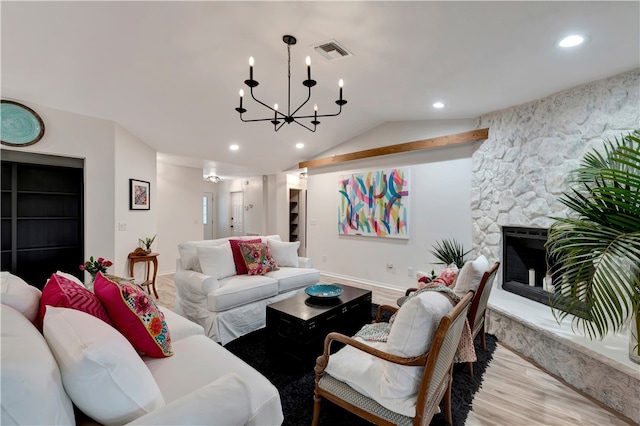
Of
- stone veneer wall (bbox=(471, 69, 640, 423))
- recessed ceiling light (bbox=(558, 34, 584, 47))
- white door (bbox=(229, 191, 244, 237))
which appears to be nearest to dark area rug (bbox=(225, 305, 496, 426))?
stone veneer wall (bbox=(471, 69, 640, 423))

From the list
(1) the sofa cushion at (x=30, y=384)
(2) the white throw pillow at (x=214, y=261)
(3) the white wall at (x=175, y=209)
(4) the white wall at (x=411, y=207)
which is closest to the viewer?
(1) the sofa cushion at (x=30, y=384)

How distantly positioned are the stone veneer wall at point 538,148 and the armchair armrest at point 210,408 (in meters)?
3.15

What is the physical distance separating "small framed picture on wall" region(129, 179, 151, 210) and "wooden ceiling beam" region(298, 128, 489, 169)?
2.82m

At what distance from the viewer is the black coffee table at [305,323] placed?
7.38 feet

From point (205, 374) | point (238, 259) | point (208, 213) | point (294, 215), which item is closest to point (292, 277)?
point (238, 259)

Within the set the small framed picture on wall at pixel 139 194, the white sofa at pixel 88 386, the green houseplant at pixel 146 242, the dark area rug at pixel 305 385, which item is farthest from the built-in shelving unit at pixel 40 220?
the white sofa at pixel 88 386

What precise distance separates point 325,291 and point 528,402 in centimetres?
171

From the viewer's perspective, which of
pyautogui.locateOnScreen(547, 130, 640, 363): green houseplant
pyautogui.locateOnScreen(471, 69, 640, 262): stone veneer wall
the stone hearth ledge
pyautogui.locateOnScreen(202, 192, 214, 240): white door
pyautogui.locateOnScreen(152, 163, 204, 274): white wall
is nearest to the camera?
pyautogui.locateOnScreen(547, 130, 640, 363): green houseplant

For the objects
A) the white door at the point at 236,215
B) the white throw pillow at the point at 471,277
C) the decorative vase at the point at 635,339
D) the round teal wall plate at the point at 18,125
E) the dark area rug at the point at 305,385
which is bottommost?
the dark area rug at the point at 305,385

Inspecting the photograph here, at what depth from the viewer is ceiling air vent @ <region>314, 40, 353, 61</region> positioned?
2.47m

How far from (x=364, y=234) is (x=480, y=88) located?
108 inches

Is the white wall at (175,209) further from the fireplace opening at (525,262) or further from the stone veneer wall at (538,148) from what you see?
the fireplace opening at (525,262)

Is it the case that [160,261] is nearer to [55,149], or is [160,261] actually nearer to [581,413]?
[55,149]

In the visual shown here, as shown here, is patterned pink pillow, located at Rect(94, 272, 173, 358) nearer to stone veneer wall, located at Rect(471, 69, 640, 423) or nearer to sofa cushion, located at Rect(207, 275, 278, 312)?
sofa cushion, located at Rect(207, 275, 278, 312)
